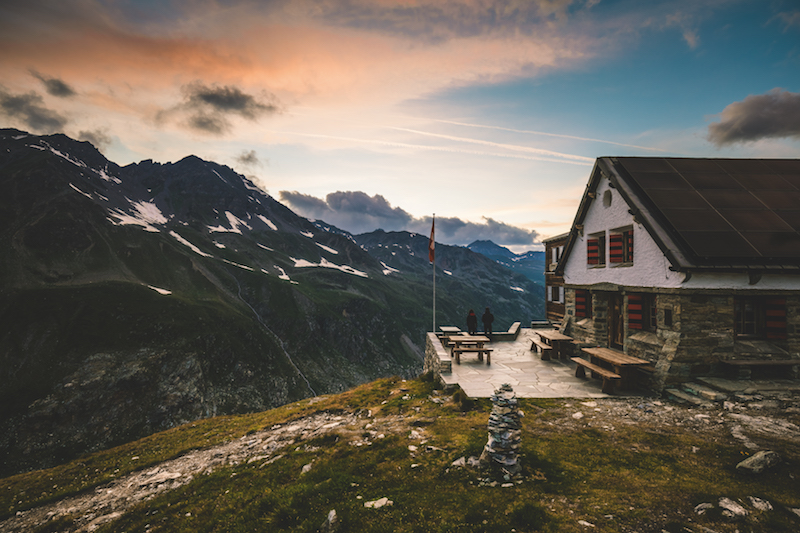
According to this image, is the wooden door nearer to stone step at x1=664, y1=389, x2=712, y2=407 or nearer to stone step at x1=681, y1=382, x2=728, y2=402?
stone step at x1=681, y1=382, x2=728, y2=402

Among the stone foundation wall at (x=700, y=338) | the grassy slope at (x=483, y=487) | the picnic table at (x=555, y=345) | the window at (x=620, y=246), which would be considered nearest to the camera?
the grassy slope at (x=483, y=487)

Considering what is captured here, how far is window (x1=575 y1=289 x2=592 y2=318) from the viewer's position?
62.7 ft

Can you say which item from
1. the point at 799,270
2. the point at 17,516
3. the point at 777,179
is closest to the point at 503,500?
the point at 799,270

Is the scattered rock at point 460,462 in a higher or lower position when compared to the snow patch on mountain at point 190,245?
lower

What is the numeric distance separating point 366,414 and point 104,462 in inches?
441

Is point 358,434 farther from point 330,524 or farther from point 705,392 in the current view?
point 705,392

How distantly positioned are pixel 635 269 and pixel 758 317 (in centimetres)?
410

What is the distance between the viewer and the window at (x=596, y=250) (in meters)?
17.8

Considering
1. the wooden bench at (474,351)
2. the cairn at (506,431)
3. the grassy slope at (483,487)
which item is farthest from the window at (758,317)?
the cairn at (506,431)

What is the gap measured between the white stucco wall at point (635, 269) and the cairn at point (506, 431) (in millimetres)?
9315

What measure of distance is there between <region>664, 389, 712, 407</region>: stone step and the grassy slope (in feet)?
7.94

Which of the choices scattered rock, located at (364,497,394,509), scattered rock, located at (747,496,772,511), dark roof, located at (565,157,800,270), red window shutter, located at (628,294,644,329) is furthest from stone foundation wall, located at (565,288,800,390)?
scattered rock, located at (364,497,394,509)

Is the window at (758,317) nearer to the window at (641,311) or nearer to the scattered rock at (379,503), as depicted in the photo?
the window at (641,311)

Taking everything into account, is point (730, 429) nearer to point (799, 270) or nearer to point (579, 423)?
point (579, 423)
